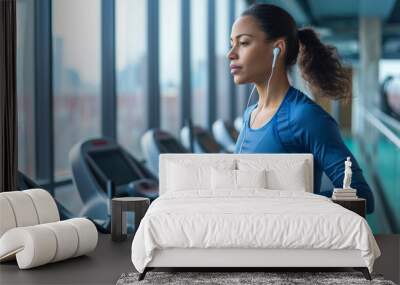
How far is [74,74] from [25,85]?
1.61 ft

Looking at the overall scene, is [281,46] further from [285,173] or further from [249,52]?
[285,173]

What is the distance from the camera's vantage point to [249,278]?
4.73m

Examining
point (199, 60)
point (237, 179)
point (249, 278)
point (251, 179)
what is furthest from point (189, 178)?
point (199, 60)

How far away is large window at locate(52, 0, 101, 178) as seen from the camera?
6879mm

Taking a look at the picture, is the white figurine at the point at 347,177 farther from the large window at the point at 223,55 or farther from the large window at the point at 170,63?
the large window at the point at 170,63

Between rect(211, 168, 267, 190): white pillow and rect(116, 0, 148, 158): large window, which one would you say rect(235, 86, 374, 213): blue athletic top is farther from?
rect(116, 0, 148, 158): large window

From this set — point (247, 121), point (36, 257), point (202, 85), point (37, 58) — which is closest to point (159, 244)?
point (36, 257)

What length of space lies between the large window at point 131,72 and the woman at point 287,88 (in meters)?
1.10

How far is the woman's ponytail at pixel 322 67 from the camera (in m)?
6.58

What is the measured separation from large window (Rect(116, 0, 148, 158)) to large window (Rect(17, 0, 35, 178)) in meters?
0.88

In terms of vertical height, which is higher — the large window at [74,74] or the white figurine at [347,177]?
the large window at [74,74]

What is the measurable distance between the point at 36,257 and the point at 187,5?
3.20m

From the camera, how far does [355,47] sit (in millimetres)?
6723

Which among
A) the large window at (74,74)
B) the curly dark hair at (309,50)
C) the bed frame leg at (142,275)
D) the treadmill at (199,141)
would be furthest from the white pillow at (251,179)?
the large window at (74,74)
